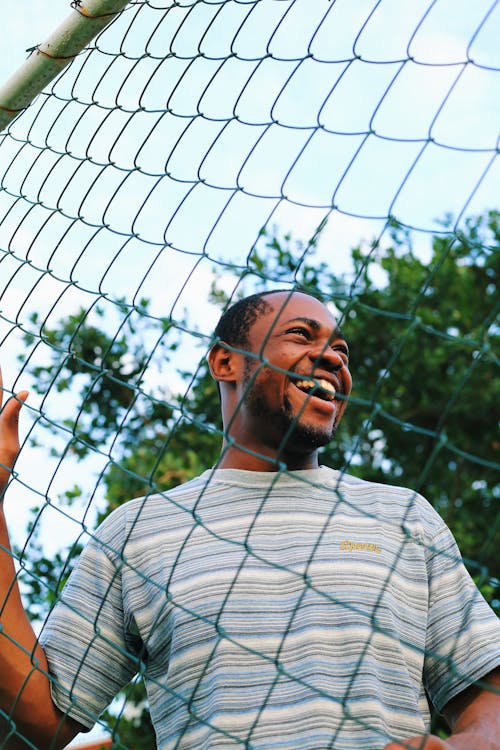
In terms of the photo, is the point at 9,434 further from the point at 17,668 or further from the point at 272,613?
the point at 272,613

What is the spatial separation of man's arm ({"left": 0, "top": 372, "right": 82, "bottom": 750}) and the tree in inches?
95.3

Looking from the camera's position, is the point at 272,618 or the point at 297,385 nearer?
the point at 272,618

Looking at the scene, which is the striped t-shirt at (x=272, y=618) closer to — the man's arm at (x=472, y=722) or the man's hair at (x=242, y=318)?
the man's arm at (x=472, y=722)

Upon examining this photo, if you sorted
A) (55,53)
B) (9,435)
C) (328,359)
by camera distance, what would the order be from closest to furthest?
(9,435)
(328,359)
(55,53)

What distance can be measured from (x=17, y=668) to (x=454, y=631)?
2.54 feet

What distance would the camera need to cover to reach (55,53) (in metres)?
2.30

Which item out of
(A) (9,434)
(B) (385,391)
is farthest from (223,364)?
(B) (385,391)

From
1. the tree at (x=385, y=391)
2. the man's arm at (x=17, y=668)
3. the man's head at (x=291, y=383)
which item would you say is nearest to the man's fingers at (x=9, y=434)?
the man's arm at (x=17, y=668)

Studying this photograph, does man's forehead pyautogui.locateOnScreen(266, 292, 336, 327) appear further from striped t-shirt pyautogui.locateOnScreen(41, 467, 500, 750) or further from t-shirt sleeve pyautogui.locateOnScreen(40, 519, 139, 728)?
t-shirt sleeve pyautogui.locateOnScreen(40, 519, 139, 728)

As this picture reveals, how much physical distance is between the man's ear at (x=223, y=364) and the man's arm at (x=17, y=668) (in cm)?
49

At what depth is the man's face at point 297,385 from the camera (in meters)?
2.02

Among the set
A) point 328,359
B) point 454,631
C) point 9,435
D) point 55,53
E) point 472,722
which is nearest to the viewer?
point 472,722

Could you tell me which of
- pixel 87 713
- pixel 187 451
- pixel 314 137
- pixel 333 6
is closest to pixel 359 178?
pixel 314 137

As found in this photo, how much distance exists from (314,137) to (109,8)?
0.64 m
